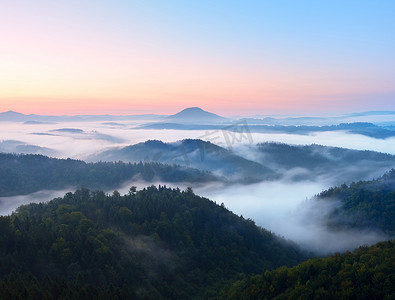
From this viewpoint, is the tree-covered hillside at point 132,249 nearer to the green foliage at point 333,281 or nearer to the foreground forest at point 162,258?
the foreground forest at point 162,258

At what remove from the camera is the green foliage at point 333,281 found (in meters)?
42.7

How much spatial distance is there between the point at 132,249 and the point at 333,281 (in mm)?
49184

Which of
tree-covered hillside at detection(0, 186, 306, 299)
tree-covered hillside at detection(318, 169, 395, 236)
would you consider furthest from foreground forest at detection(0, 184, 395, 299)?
tree-covered hillside at detection(318, 169, 395, 236)

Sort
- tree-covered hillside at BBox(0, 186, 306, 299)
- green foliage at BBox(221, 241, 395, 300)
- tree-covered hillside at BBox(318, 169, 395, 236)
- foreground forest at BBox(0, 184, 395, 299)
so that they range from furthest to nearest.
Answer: tree-covered hillside at BBox(318, 169, 395, 236) → tree-covered hillside at BBox(0, 186, 306, 299) → foreground forest at BBox(0, 184, 395, 299) → green foliage at BBox(221, 241, 395, 300)

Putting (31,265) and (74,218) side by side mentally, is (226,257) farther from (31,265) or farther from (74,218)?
(31,265)

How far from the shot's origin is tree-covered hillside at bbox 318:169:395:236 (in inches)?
5266

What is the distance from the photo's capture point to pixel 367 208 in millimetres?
142125

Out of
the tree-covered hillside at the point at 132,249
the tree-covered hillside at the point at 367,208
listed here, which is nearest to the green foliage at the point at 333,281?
the tree-covered hillside at the point at 132,249

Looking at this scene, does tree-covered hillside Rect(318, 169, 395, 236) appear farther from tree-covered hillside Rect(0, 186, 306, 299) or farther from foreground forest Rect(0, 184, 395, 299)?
tree-covered hillside Rect(0, 186, 306, 299)

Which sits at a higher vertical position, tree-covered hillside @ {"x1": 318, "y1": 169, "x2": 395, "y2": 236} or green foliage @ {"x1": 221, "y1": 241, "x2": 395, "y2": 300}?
green foliage @ {"x1": 221, "y1": 241, "x2": 395, "y2": 300}

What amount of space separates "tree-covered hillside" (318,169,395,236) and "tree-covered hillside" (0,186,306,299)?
40.6 metres

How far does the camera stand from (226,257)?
9406 centimetres

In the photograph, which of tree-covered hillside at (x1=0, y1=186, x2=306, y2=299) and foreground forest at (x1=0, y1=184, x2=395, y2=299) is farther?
tree-covered hillside at (x1=0, y1=186, x2=306, y2=299)

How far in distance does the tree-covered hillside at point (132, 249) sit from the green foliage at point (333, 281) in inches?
773
